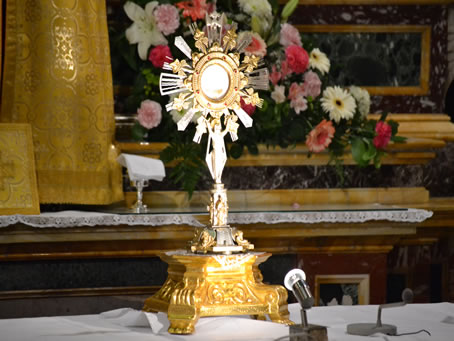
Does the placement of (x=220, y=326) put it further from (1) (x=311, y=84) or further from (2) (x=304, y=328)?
(1) (x=311, y=84)

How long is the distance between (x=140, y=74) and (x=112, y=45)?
23 cm

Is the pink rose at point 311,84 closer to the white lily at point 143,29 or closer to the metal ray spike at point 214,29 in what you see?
the white lily at point 143,29

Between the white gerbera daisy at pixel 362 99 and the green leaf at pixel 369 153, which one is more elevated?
the white gerbera daisy at pixel 362 99

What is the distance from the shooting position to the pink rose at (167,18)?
354 centimetres

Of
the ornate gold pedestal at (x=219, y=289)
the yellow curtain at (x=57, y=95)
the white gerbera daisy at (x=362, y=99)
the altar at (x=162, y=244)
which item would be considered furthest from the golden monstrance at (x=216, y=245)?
the white gerbera daisy at (x=362, y=99)

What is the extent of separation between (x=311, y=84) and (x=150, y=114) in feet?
2.43

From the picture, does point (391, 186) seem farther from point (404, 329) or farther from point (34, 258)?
point (404, 329)

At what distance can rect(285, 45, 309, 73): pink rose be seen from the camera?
3590 millimetres

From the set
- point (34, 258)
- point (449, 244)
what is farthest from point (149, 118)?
point (449, 244)

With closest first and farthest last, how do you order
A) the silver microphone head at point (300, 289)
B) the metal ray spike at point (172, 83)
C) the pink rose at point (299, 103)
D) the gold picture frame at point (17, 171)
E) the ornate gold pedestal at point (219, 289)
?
the silver microphone head at point (300, 289), the ornate gold pedestal at point (219, 289), the metal ray spike at point (172, 83), the gold picture frame at point (17, 171), the pink rose at point (299, 103)

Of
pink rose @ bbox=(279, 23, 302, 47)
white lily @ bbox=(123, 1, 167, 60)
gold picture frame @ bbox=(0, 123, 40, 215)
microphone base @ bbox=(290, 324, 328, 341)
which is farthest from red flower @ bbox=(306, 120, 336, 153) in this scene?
microphone base @ bbox=(290, 324, 328, 341)

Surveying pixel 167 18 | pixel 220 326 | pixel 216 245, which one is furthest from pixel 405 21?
pixel 220 326

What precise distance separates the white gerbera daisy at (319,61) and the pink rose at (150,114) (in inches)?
29.5

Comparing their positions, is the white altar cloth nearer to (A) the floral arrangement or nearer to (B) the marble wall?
(A) the floral arrangement
